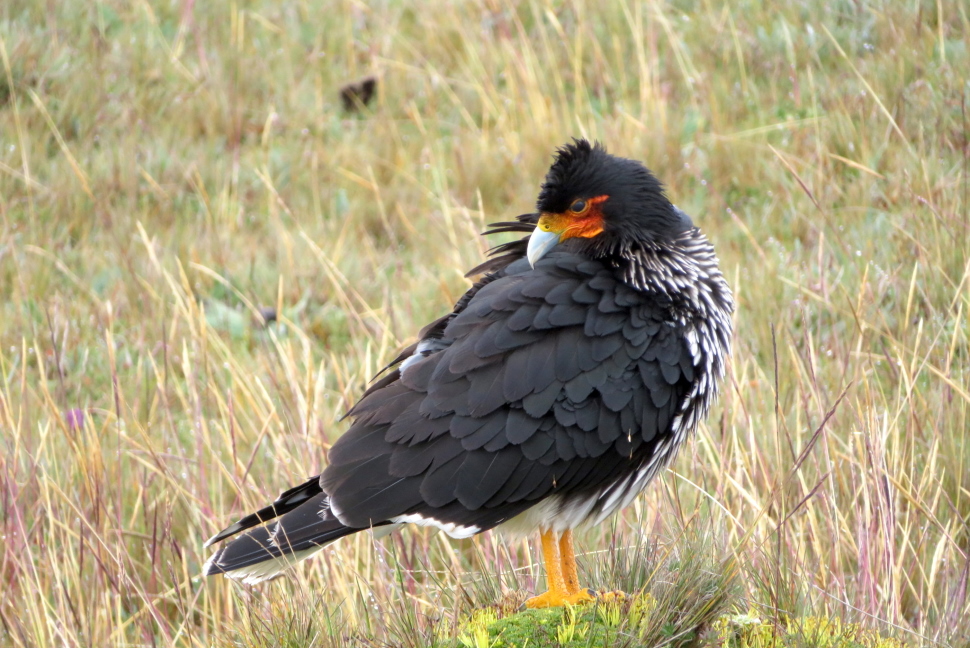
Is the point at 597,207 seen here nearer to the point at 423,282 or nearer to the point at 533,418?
the point at 533,418

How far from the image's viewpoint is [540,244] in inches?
121

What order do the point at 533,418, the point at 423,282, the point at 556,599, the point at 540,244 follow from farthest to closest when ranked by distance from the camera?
the point at 423,282 → the point at 540,244 → the point at 533,418 → the point at 556,599

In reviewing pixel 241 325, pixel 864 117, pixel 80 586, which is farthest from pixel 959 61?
pixel 80 586

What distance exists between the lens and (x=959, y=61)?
5398 millimetres

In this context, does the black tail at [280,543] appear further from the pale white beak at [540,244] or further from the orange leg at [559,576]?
the pale white beak at [540,244]

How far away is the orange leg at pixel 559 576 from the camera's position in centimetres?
268

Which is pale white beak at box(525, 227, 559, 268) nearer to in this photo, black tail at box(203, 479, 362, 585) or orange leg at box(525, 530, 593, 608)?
orange leg at box(525, 530, 593, 608)

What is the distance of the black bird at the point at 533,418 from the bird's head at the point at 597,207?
2.3 inches

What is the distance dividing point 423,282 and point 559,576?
2.52 metres

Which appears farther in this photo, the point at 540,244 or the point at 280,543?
the point at 540,244

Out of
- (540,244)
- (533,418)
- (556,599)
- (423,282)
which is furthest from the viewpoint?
(423,282)

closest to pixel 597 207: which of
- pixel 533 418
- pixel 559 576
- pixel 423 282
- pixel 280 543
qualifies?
pixel 533 418

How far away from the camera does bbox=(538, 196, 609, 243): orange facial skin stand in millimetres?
3102

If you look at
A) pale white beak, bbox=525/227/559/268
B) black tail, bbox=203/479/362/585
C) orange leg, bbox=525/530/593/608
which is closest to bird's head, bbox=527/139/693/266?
pale white beak, bbox=525/227/559/268
